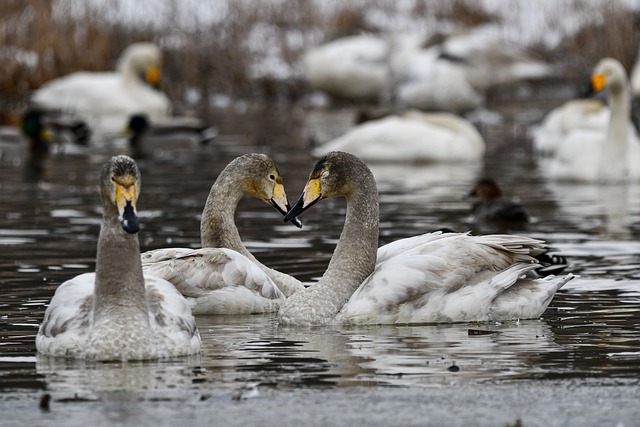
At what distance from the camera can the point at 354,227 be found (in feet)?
30.8

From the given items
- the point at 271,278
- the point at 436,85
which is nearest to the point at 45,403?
the point at 271,278

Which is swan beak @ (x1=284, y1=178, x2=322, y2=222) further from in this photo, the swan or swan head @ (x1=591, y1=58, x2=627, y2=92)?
the swan

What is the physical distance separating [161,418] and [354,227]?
3.23 m

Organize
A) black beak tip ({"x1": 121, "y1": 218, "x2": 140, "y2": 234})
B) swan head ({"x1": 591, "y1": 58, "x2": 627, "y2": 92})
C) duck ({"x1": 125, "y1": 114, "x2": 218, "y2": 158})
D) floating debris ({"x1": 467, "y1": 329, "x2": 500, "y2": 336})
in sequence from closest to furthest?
black beak tip ({"x1": 121, "y1": 218, "x2": 140, "y2": 234}) → floating debris ({"x1": 467, "y1": 329, "x2": 500, "y2": 336}) → swan head ({"x1": 591, "y1": 58, "x2": 627, "y2": 92}) → duck ({"x1": 125, "y1": 114, "x2": 218, "y2": 158})

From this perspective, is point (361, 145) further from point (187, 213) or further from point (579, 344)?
point (579, 344)

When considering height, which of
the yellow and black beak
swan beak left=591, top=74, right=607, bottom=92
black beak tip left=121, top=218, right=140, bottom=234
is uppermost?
the yellow and black beak

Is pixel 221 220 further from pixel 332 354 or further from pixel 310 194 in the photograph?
pixel 332 354

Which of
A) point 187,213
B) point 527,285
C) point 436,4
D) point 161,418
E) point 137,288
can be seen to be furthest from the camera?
point 436,4

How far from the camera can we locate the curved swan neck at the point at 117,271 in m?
7.61

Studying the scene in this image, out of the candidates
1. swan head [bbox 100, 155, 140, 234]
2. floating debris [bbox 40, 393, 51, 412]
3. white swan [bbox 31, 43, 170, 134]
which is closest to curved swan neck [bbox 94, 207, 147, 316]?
swan head [bbox 100, 155, 140, 234]

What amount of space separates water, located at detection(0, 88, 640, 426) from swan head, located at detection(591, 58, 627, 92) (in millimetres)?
3163

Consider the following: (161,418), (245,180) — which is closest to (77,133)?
(245,180)

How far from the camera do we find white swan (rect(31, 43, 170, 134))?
29453mm

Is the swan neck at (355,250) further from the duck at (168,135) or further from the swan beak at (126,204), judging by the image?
the duck at (168,135)
